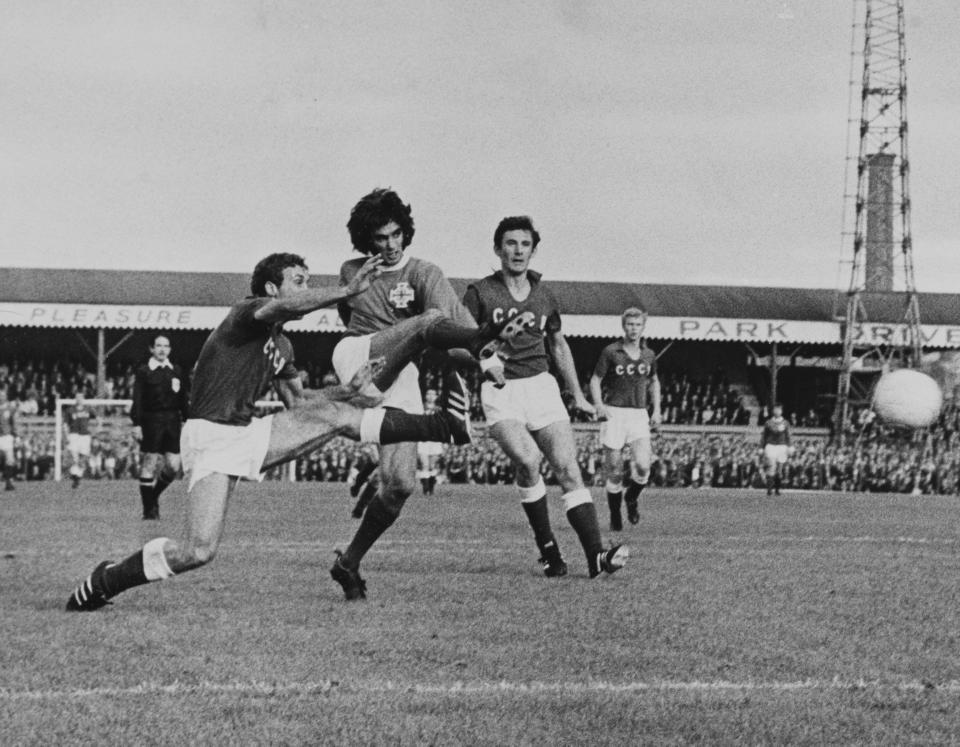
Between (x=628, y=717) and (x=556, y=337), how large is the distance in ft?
17.8

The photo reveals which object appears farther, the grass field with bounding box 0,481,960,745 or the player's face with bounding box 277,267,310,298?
the player's face with bounding box 277,267,310,298

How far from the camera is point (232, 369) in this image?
7137 mm

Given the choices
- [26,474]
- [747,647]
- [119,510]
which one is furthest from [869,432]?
[747,647]

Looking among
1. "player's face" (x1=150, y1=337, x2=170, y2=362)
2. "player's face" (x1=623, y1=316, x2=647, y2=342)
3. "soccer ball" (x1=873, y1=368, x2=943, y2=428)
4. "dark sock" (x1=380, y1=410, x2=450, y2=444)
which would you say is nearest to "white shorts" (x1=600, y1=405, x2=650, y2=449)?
"player's face" (x1=623, y1=316, x2=647, y2=342)

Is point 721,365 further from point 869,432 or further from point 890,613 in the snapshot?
point 890,613

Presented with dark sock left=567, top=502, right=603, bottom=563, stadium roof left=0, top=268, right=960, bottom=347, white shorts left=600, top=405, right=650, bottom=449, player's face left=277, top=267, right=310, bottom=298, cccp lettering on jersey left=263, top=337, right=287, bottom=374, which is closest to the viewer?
player's face left=277, top=267, right=310, bottom=298

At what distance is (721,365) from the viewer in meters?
49.2

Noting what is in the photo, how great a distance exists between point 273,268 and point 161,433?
1089cm

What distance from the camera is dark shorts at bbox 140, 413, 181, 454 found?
17.5 meters

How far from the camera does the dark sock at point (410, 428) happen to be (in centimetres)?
755

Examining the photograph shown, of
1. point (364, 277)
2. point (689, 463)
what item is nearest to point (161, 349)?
point (364, 277)

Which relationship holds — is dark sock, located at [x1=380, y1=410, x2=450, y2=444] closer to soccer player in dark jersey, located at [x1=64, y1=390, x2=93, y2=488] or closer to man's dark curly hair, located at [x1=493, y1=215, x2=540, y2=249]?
man's dark curly hair, located at [x1=493, y1=215, x2=540, y2=249]

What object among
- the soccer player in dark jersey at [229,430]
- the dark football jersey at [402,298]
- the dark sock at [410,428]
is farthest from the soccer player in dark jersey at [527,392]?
the soccer player in dark jersey at [229,430]

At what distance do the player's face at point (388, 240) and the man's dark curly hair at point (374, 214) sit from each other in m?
0.02
